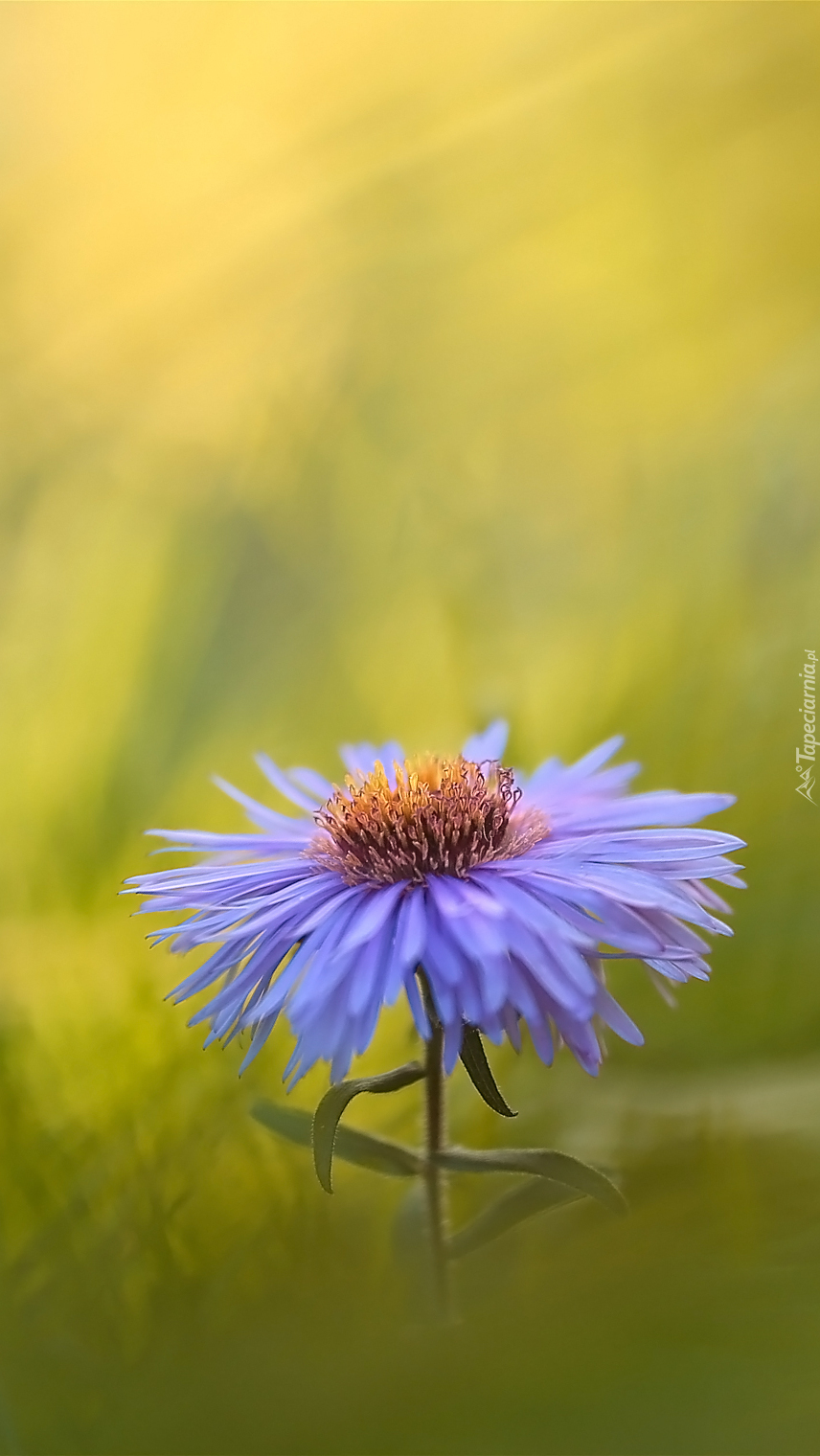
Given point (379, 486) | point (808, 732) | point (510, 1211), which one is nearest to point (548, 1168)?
point (510, 1211)

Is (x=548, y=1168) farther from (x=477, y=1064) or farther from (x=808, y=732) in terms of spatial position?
(x=808, y=732)

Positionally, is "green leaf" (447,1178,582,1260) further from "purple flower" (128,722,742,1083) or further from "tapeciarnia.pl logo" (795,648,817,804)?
"tapeciarnia.pl logo" (795,648,817,804)

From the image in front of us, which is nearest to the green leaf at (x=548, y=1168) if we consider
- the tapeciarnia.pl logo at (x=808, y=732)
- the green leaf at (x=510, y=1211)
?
→ the green leaf at (x=510, y=1211)

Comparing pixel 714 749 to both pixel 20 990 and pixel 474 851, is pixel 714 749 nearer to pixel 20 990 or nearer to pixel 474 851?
pixel 474 851

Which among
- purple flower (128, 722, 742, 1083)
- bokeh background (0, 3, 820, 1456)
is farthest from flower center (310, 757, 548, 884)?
bokeh background (0, 3, 820, 1456)

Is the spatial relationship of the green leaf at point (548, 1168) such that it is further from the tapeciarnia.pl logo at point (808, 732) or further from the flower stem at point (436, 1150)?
the tapeciarnia.pl logo at point (808, 732)

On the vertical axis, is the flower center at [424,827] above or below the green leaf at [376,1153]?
above
